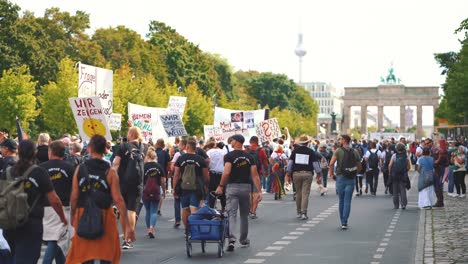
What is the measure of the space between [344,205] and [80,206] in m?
11.1

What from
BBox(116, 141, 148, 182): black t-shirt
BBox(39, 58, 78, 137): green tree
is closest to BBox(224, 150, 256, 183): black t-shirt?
BBox(116, 141, 148, 182): black t-shirt

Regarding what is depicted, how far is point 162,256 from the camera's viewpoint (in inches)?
617

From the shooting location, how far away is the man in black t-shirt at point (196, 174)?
17641 millimetres

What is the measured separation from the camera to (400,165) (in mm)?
28203

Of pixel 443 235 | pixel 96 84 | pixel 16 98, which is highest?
pixel 16 98

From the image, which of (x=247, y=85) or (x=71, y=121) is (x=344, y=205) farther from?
(x=247, y=85)

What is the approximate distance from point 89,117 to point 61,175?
982 centimetres

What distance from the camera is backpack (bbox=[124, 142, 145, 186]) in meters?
16.3

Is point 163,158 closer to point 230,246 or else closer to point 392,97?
point 230,246

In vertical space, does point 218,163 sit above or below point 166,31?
below

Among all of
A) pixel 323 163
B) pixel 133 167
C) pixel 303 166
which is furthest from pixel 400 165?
pixel 133 167

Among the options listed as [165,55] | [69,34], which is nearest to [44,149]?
[69,34]

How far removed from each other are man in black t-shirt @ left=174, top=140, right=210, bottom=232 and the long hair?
7.19m

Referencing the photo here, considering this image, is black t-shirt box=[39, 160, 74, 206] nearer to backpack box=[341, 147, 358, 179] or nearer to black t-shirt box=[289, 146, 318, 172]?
backpack box=[341, 147, 358, 179]
